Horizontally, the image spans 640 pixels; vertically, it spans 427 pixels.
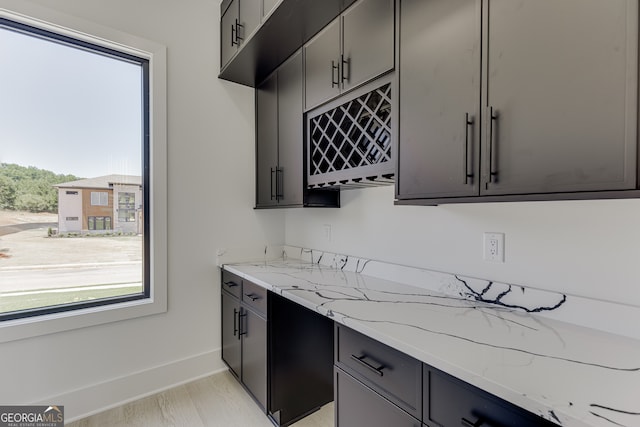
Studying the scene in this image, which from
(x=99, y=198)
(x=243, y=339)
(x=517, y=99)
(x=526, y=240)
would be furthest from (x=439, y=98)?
(x=99, y=198)

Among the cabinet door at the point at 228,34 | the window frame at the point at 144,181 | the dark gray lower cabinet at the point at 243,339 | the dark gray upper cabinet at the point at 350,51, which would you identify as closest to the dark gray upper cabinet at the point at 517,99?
the dark gray upper cabinet at the point at 350,51

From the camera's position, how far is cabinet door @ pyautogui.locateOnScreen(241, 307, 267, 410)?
169 cm

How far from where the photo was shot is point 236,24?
1.99 meters

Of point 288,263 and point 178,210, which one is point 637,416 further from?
point 178,210

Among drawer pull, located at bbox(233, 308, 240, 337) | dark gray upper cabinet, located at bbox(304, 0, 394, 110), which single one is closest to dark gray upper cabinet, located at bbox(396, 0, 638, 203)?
dark gray upper cabinet, located at bbox(304, 0, 394, 110)

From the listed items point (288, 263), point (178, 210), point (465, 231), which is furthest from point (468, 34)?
point (178, 210)

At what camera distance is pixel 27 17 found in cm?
162

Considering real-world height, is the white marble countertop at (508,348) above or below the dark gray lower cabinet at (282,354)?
above

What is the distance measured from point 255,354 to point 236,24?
2.16 metres

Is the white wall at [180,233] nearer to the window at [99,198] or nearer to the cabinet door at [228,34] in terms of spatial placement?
the cabinet door at [228,34]

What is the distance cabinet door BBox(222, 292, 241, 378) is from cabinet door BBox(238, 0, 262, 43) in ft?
5.75

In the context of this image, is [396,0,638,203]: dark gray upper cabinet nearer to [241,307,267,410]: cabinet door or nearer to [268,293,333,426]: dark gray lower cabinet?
[268,293,333,426]: dark gray lower cabinet

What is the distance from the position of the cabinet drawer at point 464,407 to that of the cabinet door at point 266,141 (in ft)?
5.17

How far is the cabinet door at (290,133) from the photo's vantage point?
185 centimetres
